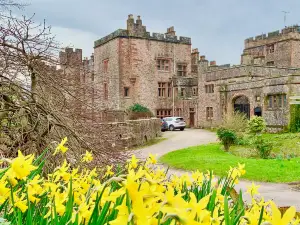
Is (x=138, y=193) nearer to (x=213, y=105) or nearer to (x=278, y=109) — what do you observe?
(x=278, y=109)

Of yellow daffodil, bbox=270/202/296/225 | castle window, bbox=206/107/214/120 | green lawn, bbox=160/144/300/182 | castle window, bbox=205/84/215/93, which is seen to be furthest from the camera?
castle window, bbox=205/84/215/93

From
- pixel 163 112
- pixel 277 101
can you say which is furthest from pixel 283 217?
pixel 163 112

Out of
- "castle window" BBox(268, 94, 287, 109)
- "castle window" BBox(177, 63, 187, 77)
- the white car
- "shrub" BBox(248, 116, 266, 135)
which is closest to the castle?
"castle window" BBox(177, 63, 187, 77)

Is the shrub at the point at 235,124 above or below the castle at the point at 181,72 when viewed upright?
below

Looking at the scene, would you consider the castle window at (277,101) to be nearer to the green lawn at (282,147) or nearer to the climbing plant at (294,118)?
the climbing plant at (294,118)

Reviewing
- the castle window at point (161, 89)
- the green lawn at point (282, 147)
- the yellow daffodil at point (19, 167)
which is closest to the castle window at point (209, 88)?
the castle window at point (161, 89)

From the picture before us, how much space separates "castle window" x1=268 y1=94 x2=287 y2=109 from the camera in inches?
1146

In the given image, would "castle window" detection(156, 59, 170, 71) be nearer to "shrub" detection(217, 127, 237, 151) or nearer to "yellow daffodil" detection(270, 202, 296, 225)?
"shrub" detection(217, 127, 237, 151)

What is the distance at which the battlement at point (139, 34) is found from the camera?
128 feet

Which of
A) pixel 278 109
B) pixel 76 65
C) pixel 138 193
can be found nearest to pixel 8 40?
pixel 76 65

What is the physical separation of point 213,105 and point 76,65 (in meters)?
31.3

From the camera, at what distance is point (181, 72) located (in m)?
43.4

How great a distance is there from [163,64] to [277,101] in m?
15.6

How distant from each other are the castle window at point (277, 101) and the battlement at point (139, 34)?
15.4m
